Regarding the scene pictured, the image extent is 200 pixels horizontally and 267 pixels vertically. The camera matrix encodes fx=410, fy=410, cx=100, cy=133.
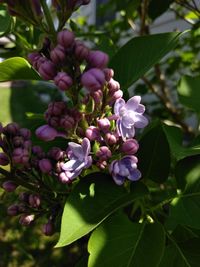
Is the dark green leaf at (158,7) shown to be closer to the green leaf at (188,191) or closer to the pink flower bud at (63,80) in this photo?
the green leaf at (188,191)

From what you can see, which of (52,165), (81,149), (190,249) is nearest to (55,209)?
(52,165)

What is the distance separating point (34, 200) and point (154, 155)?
1.13ft

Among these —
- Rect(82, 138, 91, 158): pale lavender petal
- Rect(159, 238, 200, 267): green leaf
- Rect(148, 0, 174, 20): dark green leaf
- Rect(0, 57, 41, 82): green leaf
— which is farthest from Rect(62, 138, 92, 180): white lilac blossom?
Rect(148, 0, 174, 20): dark green leaf

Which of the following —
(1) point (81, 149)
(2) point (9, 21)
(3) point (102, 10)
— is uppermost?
(2) point (9, 21)

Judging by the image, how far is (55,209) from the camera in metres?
1.15

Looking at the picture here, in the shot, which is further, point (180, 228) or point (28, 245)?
point (28, 245)

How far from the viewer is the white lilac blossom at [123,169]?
0.93 m

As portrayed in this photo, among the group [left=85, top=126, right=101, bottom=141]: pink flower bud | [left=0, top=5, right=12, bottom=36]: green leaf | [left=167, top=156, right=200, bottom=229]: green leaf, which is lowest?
[left=167, top=156, right=200, bottom=229]: green leaf

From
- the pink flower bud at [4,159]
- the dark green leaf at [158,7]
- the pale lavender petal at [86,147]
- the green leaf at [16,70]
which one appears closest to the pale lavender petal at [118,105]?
the pale lavender petal at [86,147]

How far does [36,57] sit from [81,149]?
230 millimetres

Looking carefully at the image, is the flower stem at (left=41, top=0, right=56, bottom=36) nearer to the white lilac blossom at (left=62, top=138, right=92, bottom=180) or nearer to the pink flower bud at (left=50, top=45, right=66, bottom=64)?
the pink flower bud at (left=50, top=45, right=66, bottom=64)

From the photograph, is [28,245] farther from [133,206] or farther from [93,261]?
[93,261]

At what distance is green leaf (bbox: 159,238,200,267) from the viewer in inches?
44.2

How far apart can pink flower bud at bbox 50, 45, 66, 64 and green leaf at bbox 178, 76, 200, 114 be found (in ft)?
2.04
